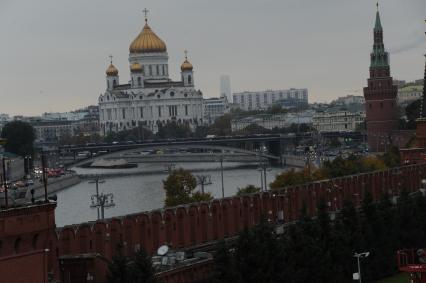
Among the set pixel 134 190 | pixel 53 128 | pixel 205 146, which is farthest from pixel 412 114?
pixel 53 128

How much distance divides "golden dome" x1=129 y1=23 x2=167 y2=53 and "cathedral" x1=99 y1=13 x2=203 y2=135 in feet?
7.96

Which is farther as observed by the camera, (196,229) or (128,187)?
(128,187)

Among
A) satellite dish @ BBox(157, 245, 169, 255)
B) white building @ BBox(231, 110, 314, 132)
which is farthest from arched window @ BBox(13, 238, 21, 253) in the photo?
white building @ BBox(231, 110, 314, 132)

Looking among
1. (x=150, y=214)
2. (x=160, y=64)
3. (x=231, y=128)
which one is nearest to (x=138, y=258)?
(x=150, y=214)

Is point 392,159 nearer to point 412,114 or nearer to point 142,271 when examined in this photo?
point 412,114

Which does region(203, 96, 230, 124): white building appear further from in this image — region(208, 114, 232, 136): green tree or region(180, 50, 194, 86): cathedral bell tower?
region(180, 50, 194, 86): cathedral bell tower

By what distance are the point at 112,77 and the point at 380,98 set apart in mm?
53161

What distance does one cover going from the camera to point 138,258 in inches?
→ 688

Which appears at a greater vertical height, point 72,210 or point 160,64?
point 160,64

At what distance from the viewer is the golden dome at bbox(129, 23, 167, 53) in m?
116

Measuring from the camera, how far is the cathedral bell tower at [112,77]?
121 m

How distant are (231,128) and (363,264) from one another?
4353 inches

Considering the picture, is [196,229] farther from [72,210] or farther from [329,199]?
[72,210]

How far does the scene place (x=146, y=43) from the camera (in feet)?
381
